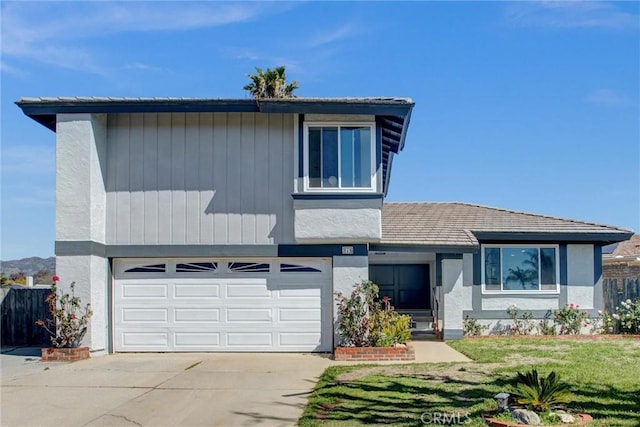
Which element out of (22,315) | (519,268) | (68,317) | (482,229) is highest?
(482,229)

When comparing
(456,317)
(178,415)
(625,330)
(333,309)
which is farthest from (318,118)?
(625,330)

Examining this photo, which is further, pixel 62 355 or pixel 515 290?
pixel 515 290

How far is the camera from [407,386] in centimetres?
1062

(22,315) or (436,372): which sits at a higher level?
(22,315)

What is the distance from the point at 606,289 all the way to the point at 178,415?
1459 cm

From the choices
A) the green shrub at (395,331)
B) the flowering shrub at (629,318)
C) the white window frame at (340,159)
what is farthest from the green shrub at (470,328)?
the white window frame at (340,159)

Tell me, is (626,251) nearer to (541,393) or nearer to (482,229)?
(482,229)

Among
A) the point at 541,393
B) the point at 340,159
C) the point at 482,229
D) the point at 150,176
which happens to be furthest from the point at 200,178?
the point at 541,393

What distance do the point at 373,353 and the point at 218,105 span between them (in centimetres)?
615

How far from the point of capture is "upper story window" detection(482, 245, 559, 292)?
737 inches

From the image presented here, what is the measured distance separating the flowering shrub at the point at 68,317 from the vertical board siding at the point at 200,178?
1561mm

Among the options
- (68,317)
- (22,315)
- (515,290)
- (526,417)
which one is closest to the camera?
(526,417)

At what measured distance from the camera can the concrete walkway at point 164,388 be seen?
29.3 ft

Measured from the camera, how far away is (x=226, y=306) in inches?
608
